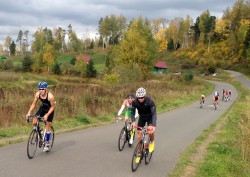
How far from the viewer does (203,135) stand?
14.9m

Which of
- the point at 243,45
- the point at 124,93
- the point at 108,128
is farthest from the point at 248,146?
the point at 243,45

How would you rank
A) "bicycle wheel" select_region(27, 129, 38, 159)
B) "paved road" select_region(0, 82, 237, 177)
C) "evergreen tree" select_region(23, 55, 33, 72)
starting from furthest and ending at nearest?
1. "evergreen tree" select_region(23, 55, 33, 72)
2. "bicycle wheel" select_region(27, 129, 38, 159)
3. "paved road" select_region(0, 82, 237, 177)

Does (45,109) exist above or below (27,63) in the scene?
above

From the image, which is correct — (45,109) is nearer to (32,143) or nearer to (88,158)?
(32,143)

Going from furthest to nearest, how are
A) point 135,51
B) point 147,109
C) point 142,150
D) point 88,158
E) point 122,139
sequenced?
point 135,51 < point 122,139 < point 88,158 < point 147,109 < point 142,150

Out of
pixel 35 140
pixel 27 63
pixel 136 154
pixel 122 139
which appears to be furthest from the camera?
pixel 27 63

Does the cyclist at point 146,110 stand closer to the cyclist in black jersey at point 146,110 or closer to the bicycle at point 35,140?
the cyclist in black jersey at point 146,110

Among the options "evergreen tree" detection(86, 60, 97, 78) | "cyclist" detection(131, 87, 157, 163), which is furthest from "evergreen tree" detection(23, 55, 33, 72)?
"cyclist" detection(131, 87, 157, 163)

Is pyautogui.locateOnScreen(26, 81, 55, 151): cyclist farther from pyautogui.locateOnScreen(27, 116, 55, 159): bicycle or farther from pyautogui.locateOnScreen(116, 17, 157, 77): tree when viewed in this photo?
pyautogui.locateOnScreen(116, 17, 157, 77): tree

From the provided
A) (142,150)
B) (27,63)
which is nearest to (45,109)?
(142,150)

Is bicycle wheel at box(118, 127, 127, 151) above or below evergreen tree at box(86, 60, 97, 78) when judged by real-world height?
above

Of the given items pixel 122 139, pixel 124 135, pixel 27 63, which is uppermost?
pixel 124 135

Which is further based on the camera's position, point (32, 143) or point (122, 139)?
point (122, 139)

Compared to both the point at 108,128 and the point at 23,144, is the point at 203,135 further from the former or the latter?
the point at 23,144
